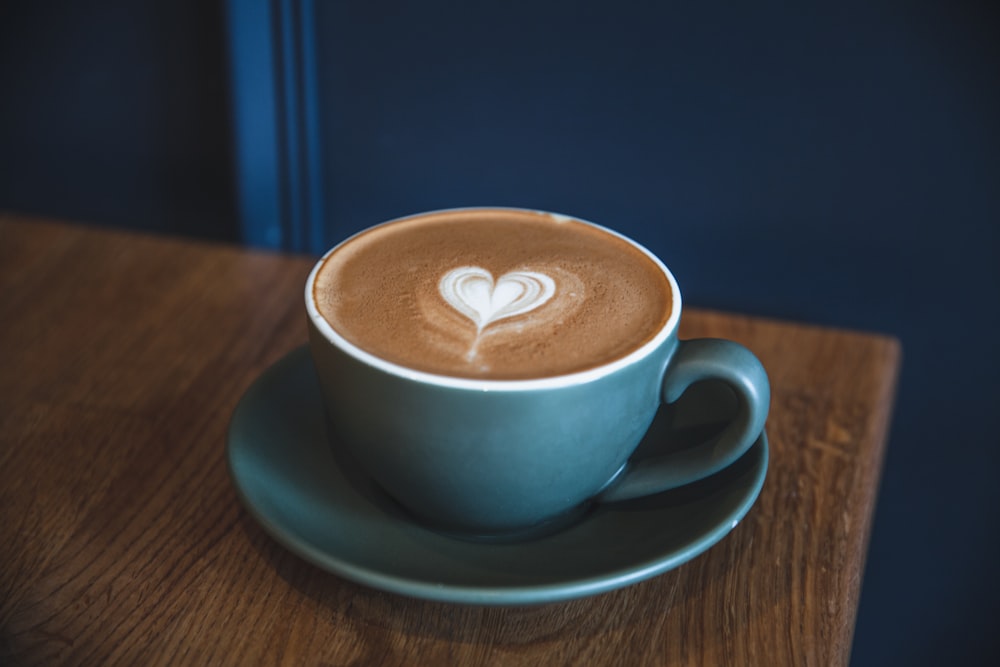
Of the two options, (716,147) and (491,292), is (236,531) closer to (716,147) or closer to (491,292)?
(491,292)

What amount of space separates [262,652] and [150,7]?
2.39 ft

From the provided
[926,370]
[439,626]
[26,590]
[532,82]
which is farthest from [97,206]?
[926,370]

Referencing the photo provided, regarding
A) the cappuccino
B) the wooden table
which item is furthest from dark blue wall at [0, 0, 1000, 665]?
the cappuccino

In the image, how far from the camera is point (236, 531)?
0.57m

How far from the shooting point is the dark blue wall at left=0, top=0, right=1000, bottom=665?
2.66ft

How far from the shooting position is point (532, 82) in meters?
0.89

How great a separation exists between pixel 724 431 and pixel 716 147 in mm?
425

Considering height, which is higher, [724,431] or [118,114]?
[724,431]

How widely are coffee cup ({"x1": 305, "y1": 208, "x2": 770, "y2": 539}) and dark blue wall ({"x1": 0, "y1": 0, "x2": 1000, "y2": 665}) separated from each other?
0.34 m

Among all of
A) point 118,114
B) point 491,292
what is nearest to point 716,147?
point 491,292

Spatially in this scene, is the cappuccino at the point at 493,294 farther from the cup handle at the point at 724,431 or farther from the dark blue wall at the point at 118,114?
the dark blue wall at the point at 118,114

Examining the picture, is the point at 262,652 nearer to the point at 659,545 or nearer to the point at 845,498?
the point at 659,545

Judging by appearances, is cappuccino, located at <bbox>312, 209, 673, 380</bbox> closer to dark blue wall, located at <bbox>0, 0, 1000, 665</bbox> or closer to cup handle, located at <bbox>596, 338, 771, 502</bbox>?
cup handle, located at <bbox>596, 338, 771, 502</bbox>

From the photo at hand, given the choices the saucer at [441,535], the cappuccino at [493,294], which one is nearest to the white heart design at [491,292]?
the cappuccino at [493,294]
